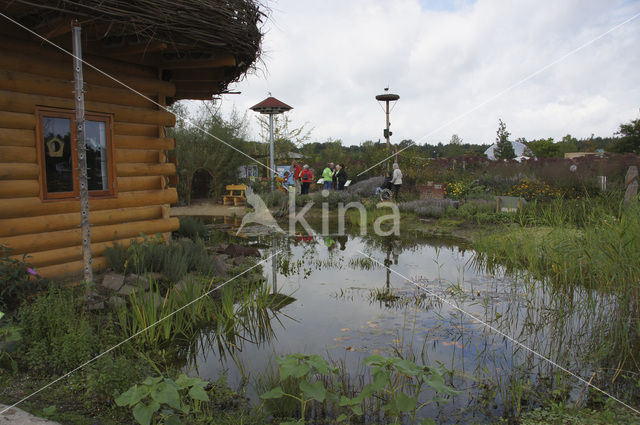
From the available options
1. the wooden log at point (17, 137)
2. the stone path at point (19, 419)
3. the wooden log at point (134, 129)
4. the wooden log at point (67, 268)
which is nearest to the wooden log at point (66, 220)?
the wooden log at point (67, 268)

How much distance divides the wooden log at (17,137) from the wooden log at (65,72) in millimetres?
721

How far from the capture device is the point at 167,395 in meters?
2.48

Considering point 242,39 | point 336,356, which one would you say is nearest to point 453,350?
point 336,356

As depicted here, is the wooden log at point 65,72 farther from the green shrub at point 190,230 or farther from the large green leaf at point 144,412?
the large green leaf at point 144,412

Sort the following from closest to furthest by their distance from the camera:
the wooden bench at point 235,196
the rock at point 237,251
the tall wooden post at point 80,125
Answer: the tall wooden post at point 80,125, the rock at point 237,251, the wooden bench at point 235,196

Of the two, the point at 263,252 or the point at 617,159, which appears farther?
the point at 617,159

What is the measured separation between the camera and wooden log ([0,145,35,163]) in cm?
530

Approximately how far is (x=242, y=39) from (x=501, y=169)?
14988 mm

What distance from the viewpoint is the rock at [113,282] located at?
522 cm

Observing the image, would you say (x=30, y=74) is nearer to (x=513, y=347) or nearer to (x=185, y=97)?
(x=185, y=97)

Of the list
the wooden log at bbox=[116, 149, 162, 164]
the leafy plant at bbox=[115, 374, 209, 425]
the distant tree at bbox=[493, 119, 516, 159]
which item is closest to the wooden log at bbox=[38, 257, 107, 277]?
the wooden log at bbox=[116, 149, 162, 164]

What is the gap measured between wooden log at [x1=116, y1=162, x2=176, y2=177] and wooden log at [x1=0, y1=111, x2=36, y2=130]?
4.21 ft

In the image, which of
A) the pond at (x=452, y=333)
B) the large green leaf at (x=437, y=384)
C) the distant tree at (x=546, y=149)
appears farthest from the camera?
the distant tree at (x=546, y=149)

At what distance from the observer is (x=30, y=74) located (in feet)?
18.1
